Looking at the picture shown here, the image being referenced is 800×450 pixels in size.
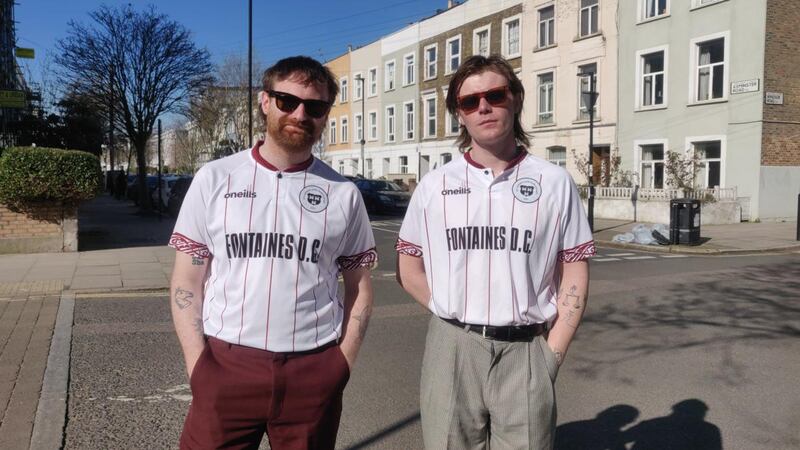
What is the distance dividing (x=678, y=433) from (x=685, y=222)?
40.1 ft

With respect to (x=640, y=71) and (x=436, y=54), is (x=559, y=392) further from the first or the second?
(x=436, y=54)

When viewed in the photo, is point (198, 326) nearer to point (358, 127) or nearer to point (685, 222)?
point (685, 222)

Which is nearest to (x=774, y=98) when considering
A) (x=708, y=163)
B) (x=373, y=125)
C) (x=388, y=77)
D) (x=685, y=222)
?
(x=708, y=163)

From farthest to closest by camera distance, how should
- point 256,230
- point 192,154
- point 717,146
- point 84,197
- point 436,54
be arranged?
point 192,154 < point 436,54 < point 717,146 < point 84,197 < point 256,230

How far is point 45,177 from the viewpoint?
1238 centimetres

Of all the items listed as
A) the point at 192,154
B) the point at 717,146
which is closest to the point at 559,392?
the point at 717,146

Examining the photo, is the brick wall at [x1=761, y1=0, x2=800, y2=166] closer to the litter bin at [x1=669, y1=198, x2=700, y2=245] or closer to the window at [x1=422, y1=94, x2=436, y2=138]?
the litter bin at [x1=669, y1=198, x2=700, y2=245]

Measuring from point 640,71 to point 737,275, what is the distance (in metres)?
15.5

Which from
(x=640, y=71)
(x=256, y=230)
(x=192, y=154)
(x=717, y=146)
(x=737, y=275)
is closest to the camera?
(x=256, y=230)

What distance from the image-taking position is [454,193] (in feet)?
8.00

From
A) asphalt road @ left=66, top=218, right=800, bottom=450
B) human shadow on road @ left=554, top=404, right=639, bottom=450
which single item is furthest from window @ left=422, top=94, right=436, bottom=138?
human shadow on road @ left=554, top=404, right=639, bottom=450

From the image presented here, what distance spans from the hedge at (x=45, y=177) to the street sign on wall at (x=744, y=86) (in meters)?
18.9

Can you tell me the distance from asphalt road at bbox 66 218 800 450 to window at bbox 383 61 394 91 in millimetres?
35874

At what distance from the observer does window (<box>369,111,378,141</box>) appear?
149 feet
